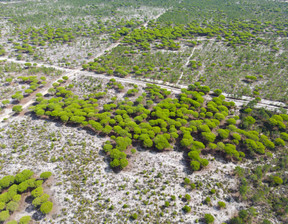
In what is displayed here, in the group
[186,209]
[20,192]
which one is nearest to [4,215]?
[20,192]

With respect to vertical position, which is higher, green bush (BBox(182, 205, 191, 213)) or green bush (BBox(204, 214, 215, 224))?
green bush (BBox(204, 214, 215, 224))

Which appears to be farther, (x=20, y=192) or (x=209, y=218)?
(x=20, y=192)

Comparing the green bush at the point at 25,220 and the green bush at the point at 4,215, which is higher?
the green bush at the point at 4,215

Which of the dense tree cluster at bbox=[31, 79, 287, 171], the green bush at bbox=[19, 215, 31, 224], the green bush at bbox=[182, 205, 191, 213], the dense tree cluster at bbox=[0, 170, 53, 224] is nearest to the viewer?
the green bush at bbox=[19, 215, 31, 224]

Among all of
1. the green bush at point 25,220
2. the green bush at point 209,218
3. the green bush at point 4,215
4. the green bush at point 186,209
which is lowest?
the green bush at point 186,209

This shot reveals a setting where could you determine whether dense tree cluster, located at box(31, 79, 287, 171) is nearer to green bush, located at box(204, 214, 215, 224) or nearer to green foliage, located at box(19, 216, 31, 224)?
green bush, located at box(204, 214, 215, 224)

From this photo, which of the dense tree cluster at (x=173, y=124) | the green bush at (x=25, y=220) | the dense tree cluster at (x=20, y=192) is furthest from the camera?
the dense tree cluster at (x=173, y=124)

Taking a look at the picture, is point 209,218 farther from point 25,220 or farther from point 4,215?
point 4,215

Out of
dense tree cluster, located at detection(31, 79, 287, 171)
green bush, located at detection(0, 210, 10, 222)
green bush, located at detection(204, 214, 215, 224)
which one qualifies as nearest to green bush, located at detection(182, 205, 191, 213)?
green bush, located at detection(204, 214, 215, 224)

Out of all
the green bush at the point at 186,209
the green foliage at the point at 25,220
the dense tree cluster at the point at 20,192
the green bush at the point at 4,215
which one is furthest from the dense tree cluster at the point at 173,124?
the green bush at the point at 4,215

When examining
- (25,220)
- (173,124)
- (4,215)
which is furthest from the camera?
(173,124)

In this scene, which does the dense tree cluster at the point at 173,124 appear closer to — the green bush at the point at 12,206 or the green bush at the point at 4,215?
the green bush at the point at 12,206
